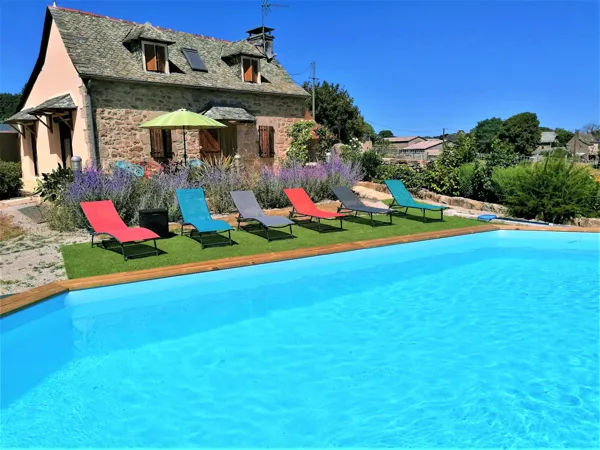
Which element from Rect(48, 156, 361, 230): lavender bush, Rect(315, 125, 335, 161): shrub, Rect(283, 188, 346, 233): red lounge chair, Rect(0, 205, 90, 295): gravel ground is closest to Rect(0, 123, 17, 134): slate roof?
Rect(315, 125, 335, 161): shrub

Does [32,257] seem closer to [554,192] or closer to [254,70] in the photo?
[554,192]

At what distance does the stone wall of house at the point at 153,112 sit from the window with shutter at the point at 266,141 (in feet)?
0.55

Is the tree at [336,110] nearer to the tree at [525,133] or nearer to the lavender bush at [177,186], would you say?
the lavender bush at [177,186]

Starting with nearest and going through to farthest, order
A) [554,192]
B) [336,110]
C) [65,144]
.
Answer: [554,192] → [65,144] → [336,110]

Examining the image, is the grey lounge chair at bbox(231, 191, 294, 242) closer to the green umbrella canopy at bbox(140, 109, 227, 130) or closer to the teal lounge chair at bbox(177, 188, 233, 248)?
the teal lounge chair at bbox(177, 188, 233, 248)

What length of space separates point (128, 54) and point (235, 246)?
10.7 m

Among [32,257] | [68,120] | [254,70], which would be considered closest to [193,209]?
[32,257]

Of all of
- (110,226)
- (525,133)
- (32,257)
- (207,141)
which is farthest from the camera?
(525,133)

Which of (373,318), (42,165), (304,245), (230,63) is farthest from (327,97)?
(373,318)

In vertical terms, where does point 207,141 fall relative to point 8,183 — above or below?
above

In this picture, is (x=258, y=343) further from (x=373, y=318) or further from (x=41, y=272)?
(x=41, y=272)

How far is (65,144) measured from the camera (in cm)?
1549

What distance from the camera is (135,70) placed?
47.6 ft

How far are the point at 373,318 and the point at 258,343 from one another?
1.48 meters
